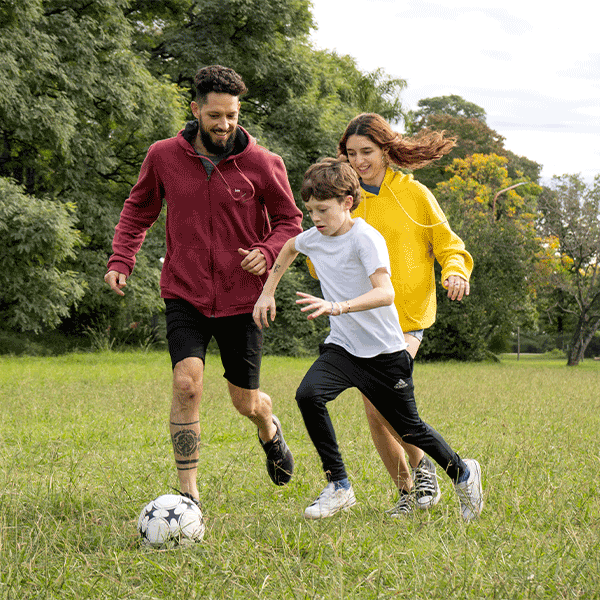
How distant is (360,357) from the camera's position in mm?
3807

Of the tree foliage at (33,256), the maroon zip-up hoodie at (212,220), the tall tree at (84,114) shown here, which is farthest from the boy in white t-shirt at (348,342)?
the tall tree at (84,114)

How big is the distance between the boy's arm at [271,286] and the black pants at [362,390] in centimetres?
41

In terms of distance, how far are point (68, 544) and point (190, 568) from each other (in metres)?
0.63

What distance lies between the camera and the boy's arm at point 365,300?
3295 millimetres

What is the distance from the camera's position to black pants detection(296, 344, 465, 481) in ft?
12.3

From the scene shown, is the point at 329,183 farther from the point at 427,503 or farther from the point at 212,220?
the point at 427,503

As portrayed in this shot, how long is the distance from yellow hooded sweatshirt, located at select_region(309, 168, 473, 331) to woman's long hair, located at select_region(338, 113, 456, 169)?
0.12 meters

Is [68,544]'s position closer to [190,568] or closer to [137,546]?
[137,546]

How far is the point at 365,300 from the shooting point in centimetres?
345

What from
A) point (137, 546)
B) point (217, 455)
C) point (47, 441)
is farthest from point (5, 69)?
point (137, 546)

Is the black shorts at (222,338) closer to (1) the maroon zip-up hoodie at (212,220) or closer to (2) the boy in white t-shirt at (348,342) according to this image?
(1) the maroon zip-up hoodie at (212,220)

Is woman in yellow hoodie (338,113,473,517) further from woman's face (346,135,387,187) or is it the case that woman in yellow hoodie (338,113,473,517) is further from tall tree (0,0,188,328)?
tall tree (0,0,188,328)

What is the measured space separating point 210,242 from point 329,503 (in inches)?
65.1

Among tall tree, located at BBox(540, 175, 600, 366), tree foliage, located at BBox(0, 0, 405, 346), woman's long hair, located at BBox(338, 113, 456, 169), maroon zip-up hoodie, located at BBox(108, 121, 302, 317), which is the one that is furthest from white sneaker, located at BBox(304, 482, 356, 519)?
tall tree, located at BBox(540, 175, 600, 366)
